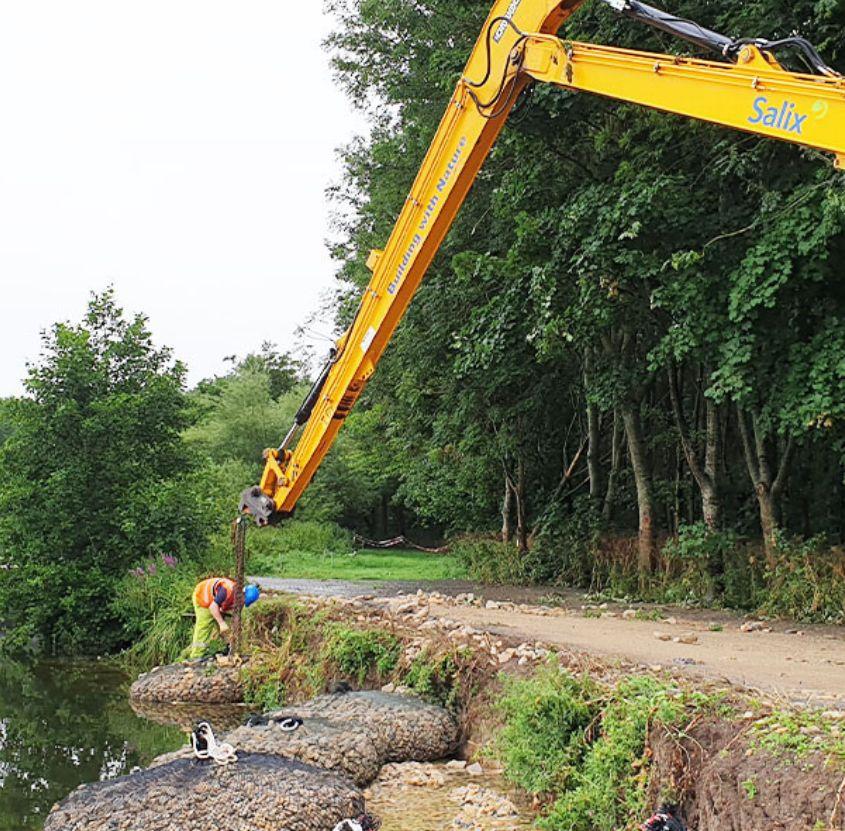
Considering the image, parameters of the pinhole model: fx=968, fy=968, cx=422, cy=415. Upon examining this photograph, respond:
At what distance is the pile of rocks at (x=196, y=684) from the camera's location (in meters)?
11.2

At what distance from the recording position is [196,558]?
16250 mm

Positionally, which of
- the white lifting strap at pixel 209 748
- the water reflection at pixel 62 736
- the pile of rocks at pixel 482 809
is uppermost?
the white lifting strap at pixel 209 748

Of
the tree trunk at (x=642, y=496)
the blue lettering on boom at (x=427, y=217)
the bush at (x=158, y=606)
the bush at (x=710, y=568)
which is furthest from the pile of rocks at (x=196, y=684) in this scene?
the tree trunk at (x=642, y=496)

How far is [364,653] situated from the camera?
9.79 meters

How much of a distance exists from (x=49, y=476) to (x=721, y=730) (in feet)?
43.5

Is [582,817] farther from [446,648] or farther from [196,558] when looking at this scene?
[196,558]

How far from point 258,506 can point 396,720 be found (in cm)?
395

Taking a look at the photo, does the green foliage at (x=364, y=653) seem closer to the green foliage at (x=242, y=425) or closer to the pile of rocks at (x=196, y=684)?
the pile of rocks at (x=196, y=684)

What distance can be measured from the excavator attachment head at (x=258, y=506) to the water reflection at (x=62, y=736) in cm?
247

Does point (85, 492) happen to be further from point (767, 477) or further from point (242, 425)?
point (242, 425)

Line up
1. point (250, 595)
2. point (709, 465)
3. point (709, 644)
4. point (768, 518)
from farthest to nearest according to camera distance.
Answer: point (709, 465) → point (250, 595) → point (768, 518) → point (709, 644)

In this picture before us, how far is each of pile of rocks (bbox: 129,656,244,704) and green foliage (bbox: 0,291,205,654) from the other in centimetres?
379

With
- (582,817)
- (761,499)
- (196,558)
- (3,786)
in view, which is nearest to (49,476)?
(196,558)

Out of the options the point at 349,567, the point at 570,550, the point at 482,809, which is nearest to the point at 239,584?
the point at 482,809
